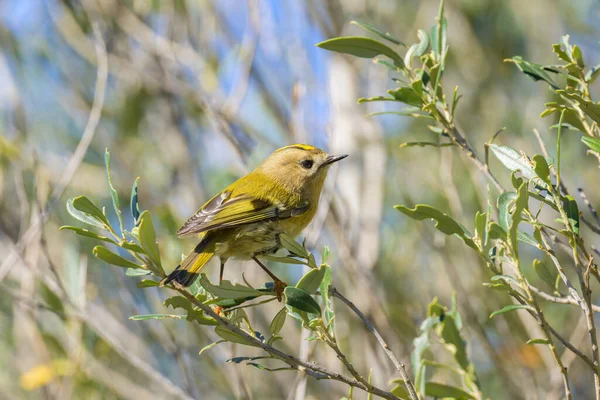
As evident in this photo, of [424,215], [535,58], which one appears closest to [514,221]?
[424,215]

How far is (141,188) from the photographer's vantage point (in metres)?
3.85

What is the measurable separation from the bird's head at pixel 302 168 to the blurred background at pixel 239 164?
0.07 m

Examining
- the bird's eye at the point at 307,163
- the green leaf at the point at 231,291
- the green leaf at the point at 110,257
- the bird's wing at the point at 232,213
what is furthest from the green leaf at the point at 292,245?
the bird's eye at the point at 307,163

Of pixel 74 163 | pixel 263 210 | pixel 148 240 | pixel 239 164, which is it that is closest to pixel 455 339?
pixel 148 240

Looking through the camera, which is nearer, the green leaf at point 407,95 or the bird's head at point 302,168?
the green leaf at point 407,95

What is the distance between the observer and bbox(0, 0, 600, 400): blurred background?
270 cm

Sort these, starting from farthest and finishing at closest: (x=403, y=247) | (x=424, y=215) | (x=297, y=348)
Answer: (x=403, y=247) → (x=297, y=348) → (x=424, y=215)

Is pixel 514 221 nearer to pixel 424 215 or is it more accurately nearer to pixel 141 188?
pixel 424 215

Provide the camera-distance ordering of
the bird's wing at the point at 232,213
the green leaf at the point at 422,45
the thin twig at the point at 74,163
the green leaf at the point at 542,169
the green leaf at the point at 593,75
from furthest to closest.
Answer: the thin twig at the point at 74,163 → the bird's wing at the point at 232,213 → the green leaf at the point at 422,45 → the green leaf at the point at 593,75 → the green leaf at the point at 542,169

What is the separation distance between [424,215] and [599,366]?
1.24ft

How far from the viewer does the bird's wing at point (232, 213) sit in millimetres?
2150

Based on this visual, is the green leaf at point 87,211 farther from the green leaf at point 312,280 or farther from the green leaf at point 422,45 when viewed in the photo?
the green leaf at point 422,45

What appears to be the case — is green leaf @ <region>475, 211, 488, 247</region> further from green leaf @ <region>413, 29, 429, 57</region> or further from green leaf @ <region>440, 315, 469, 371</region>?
green leaf @ <region>413, 29, 429, 57</region>

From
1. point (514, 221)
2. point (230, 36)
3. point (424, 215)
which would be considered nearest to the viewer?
point (514, 221)
